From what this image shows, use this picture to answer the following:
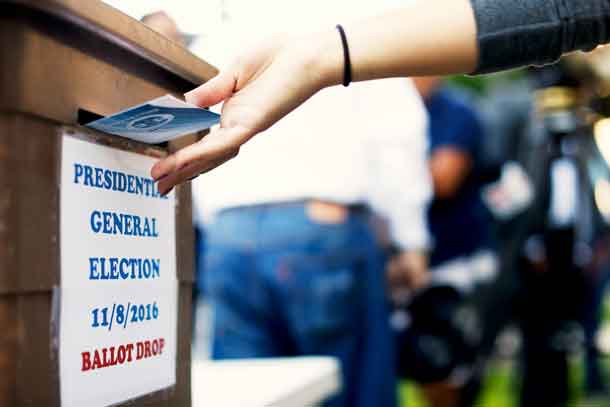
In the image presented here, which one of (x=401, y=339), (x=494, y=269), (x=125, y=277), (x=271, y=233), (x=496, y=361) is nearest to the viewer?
(x=125, y=277)

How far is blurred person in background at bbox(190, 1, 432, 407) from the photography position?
1650mm

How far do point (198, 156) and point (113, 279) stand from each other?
119mm

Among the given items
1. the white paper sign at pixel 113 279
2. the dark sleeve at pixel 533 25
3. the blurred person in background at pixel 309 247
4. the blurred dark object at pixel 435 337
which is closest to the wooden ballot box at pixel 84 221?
the white paper sign at pixel 113 279

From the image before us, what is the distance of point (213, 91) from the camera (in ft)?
2.34

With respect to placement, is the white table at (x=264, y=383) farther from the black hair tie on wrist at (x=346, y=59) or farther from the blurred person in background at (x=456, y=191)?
the blurred person in background at (x=456, y=191)

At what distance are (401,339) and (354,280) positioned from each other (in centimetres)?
89

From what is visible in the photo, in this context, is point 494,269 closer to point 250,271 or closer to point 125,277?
point 250,271

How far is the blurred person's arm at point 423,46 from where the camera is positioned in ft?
2.34

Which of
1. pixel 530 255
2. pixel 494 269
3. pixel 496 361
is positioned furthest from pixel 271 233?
pixel 496 361

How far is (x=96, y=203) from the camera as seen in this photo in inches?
25.0

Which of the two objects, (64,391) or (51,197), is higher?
(51,197)

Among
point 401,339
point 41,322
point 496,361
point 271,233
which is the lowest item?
point 496,361

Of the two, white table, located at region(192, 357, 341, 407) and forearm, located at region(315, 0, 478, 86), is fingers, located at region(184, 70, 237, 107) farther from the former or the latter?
white table, located at region(192, 357, 341, 407)

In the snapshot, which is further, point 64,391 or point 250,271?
point 250,271
